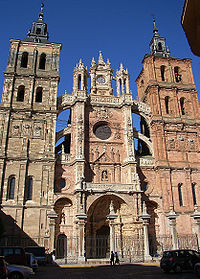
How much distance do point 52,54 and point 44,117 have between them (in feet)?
27.5

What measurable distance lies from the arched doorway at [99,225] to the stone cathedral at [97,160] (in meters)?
0.09

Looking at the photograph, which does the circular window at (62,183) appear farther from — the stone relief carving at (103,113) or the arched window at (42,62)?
the arched window at (42,62)

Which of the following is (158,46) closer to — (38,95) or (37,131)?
(38,95)

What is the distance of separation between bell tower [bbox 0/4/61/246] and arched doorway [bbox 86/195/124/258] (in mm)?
3768

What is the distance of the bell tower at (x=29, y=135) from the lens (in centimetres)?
2269

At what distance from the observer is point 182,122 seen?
29.6 m

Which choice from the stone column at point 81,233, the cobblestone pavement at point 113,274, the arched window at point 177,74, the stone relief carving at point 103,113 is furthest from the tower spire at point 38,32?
the cobblestone pavement at point 113,274

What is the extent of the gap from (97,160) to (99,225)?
6.16 meters

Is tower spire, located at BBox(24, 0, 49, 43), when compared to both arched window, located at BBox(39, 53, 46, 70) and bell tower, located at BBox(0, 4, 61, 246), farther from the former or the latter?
arched window, located at BBox(39, 53, 46, 70)

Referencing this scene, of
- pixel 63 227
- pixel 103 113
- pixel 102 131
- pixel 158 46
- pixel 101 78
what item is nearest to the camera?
pixel 63 227

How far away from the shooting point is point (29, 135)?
25891 mm

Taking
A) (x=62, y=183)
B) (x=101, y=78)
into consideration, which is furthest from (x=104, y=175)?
(x=101, y=78)

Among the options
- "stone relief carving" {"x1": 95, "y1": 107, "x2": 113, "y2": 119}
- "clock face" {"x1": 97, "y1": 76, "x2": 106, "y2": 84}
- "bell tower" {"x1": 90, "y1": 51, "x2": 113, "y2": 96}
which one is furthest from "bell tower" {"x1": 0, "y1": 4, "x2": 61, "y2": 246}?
"clock face" {"x1": 97, "y1": 76, "x2": 106, "y2": 84}

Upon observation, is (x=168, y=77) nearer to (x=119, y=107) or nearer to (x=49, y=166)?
(x=119, y=107)
